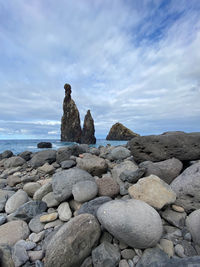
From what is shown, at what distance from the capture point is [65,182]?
349 cm

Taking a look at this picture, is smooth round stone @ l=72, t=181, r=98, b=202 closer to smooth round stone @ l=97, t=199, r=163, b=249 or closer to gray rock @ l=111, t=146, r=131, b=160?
smooth round stone @ l=97, t=199, r=163, b=249

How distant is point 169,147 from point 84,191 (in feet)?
9.21

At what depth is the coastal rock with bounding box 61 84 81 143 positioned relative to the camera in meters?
55.1

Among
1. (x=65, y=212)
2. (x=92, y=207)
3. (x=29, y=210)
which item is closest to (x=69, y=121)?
(x=29, y=210)

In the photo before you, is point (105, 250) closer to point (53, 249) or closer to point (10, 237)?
point (53, 249)

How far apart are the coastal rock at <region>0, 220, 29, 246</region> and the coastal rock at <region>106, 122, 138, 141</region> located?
2571 inches

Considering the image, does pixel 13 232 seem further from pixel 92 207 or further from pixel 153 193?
pixel 153 193

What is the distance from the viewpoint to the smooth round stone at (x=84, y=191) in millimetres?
3020

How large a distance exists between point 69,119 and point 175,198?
5536 centimetres

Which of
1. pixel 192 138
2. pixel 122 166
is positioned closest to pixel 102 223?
pixel 122 166

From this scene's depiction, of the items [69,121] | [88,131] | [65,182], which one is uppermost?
[69,121]

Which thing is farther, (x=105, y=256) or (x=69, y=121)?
(x=69, y=121)

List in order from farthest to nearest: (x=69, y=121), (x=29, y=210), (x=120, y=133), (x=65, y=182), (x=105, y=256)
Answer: (x=120, y=133)
(x=69, y=121)
(x=65, y=182)
(x=29, y=210)
(x=105, y=256)

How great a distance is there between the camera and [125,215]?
2.00m
